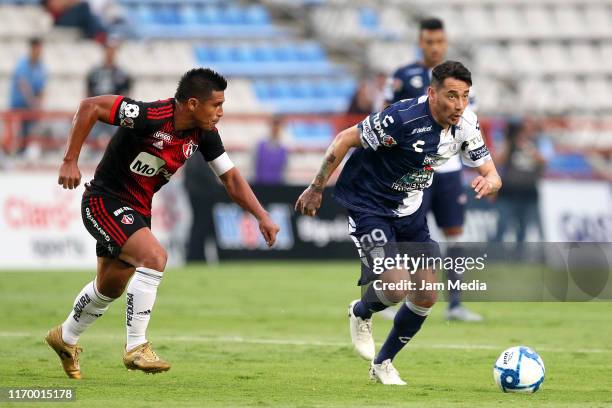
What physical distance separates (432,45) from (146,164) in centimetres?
451

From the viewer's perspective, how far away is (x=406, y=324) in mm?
8320

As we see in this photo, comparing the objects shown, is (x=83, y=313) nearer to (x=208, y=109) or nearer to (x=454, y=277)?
(x=208, y=109)

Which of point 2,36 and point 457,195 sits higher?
A: point 2,36

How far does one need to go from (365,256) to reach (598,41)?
2215 centimetres

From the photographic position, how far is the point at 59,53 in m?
23.8

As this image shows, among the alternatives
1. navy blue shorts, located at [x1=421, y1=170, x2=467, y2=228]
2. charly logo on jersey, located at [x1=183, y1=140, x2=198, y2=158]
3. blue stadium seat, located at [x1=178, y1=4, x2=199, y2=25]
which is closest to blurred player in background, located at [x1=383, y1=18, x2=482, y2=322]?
navy blue shorts, located at [x1=421, y1=170, x2=467, y2=228]

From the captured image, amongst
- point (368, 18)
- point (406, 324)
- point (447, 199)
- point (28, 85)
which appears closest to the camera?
point (406, 324)

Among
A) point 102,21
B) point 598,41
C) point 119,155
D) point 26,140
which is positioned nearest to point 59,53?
point 102,21

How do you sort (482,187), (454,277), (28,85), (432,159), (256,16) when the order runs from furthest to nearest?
(256,16) < (28,85) < (454,277) < (432,159) < (482,187)

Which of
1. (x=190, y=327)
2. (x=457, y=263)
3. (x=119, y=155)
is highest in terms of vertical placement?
(x=119, y=155)

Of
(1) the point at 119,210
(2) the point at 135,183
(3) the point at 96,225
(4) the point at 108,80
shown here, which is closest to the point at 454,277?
(2) the point at 135,183

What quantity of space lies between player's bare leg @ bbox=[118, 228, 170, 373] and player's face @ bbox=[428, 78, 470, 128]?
83.0 inches

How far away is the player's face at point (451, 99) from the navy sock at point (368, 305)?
128cm

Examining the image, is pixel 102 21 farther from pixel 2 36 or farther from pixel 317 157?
pixel 317 157
